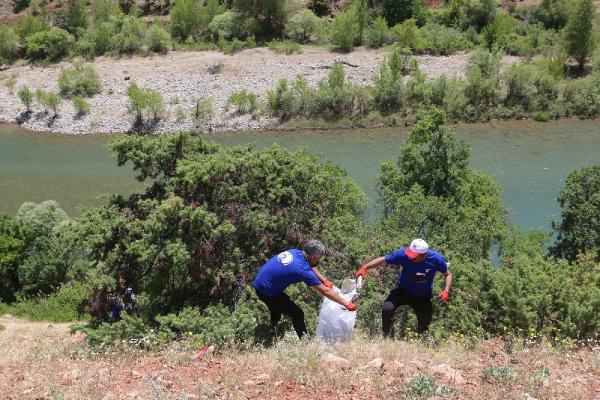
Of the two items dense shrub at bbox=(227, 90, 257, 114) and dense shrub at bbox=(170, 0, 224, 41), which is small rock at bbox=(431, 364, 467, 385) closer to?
dense shrub at bbox=(227, 90, 257, 114)

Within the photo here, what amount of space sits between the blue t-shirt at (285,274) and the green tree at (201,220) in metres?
2.73

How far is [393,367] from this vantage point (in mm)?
7742

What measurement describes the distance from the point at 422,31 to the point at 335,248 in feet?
172

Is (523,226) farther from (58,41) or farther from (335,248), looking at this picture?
(58,41)

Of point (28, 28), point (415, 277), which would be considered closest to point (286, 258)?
point (415, 277)

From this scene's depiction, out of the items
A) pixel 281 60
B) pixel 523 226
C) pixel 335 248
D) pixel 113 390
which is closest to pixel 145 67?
pixel 281 60

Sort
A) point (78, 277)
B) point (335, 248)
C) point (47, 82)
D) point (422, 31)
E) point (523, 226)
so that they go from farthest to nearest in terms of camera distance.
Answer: point (422, 31) < point (47, 82) < point (523, 226) < point (78, 277) < point (335, 248)

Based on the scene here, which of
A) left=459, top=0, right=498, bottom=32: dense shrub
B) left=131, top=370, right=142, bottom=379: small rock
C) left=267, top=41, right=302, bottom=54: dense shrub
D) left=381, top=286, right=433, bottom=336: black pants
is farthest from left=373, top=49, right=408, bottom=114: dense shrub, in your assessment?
left=131, top=370, right=142, bottom=379: small rock

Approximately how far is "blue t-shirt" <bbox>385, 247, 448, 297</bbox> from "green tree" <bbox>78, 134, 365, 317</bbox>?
11.6 feet

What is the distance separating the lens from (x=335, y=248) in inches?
510

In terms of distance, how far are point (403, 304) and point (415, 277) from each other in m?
0.52

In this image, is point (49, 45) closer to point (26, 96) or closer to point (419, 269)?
point (26, 96)

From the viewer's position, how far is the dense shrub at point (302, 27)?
63.6 meters

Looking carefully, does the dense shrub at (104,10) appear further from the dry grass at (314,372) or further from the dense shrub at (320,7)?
the dry grass at (314,372)
